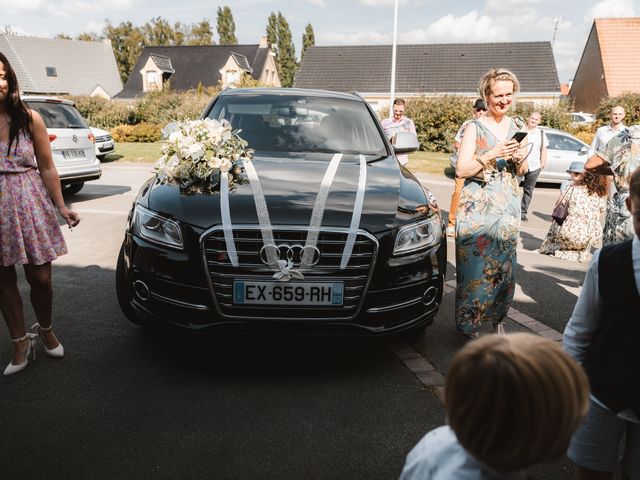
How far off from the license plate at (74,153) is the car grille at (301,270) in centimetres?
788

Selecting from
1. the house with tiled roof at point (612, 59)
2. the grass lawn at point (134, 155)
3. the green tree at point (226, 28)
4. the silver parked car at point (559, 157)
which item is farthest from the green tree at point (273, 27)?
the silver parked car at point (559, 157)

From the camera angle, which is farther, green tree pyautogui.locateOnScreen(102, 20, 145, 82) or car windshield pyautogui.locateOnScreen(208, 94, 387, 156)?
green tree pyautogui.locateOnScreen(102, 20, 145, 82)

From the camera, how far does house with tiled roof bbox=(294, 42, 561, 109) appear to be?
4188 cm

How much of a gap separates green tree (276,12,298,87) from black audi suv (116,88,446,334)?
237ft

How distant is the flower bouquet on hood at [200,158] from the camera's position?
11.6 ft

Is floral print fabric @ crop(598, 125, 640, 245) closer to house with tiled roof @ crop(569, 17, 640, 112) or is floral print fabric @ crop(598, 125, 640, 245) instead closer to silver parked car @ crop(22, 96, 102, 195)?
silver parked car @ crop(22, 96, 102, 195)

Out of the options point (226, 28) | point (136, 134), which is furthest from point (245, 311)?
point (226, 28)

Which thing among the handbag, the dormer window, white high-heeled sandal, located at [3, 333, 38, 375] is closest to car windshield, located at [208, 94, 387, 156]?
white high-heeled sandal, located at [3, 333, 38, 375]

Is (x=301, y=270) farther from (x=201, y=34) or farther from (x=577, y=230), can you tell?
(x=201, y=34)

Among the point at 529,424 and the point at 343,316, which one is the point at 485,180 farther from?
the point at 529,424

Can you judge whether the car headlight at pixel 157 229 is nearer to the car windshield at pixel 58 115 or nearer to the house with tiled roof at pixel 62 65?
the car windshield at pixel 58 115

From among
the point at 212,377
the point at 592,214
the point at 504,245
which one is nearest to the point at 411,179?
the point at 504,245

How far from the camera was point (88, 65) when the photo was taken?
60.8 meters

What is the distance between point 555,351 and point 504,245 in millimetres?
2791
